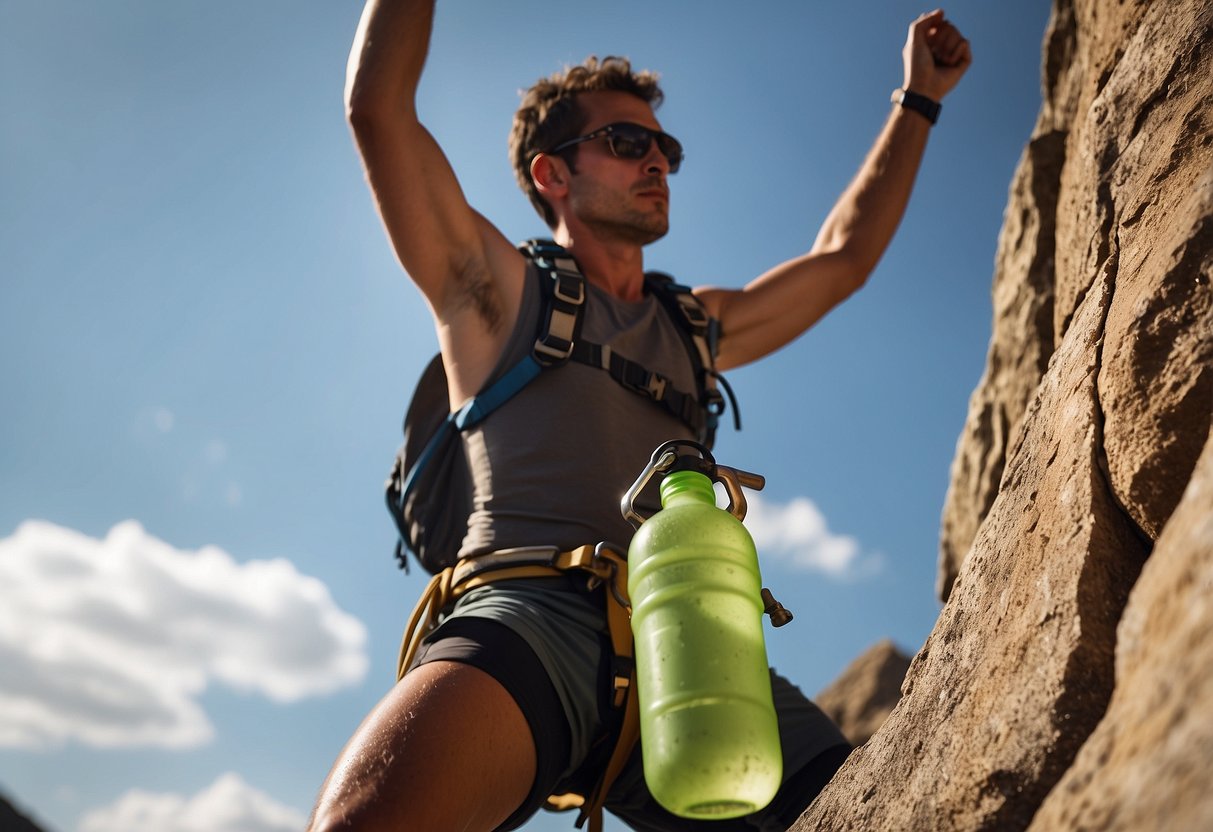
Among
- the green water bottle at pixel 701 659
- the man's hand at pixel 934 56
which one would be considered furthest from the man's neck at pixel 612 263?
the green water bottle at pixel 701 659

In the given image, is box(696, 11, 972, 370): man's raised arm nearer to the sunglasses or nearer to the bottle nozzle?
the sunglasses

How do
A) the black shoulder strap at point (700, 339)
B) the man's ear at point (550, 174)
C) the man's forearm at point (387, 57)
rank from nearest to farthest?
the man's forearm at point (387, 57)
the black shoulder strap at point (700, 339)
the man's ear at point (550, 174)

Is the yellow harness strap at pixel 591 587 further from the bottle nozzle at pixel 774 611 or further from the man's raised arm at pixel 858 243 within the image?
the man's raised arm at pixel 858 243

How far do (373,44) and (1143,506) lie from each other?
3.46 metres

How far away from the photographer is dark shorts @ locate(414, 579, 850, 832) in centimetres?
327

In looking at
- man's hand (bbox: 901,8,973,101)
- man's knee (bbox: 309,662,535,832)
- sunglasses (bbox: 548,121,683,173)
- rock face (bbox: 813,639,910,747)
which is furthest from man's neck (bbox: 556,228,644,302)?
rock face (bbox: 813,639,910,747)

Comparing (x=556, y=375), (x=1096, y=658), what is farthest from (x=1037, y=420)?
(x=556, y=375)

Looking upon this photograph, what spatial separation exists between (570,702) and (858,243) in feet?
11.7

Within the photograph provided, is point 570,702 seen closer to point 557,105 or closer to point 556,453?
point 556,453

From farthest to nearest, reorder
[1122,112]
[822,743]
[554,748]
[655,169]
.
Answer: [655,169] < [822,743] < [554,748] < [1122,112]

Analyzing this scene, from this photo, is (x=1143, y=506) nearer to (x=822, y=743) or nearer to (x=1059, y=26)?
(x=822, y=743)

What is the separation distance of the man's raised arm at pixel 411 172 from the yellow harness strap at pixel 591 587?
115 centimetres

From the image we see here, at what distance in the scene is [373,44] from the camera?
4.11m

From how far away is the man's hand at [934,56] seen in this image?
223 inches
